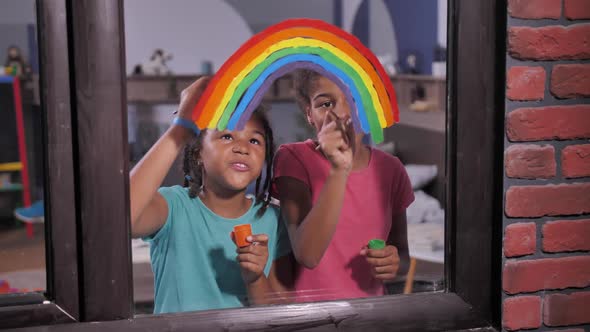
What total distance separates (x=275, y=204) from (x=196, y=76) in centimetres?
35

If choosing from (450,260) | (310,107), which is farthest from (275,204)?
(450,260)

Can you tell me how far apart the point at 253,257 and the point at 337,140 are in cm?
33

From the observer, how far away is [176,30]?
1.41 m

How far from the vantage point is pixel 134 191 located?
146 cm

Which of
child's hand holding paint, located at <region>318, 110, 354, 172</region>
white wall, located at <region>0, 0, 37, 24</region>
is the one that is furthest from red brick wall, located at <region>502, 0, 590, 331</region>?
white wall, located at <region>0, 0, 37, 24</region>

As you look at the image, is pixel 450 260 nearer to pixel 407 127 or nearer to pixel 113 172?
pixel 407 127

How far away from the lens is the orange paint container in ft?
4.97

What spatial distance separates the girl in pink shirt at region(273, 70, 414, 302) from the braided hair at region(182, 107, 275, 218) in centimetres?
2

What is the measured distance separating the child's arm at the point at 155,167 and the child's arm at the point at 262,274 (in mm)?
226

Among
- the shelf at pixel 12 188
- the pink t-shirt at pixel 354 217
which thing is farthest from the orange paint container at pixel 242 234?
the shelf at pixel 12 188

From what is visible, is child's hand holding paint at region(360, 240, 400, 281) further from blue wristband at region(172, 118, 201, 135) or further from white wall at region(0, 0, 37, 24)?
white wall at region(0, 0, 37, 24)

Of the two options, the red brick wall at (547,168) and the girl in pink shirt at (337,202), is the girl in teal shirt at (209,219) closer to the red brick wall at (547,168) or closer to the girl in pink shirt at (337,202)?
the girl in pink shirt at (337,202)

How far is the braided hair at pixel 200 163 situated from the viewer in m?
1.49

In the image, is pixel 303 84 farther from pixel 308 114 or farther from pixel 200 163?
pixel 200 163
